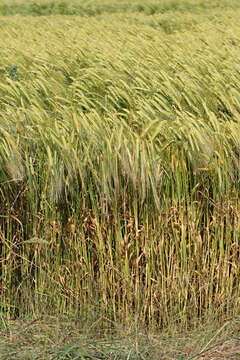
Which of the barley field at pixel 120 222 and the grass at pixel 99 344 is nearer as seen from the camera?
the grass at pixel 99 344

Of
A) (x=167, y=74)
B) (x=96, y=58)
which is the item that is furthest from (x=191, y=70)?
(x=96, y=58)

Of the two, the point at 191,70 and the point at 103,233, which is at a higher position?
the point at 191,70

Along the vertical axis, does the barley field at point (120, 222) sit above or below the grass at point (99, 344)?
above

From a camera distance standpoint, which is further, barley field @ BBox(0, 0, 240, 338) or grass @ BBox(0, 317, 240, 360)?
barley field @ BBox(0, 0, 240, 338)

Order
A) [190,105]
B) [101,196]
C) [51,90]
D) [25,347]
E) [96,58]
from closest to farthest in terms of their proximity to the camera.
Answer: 1. [25,347]
2. [101,196]
3. [190,105]
4. [51,90]
5. [96,58]

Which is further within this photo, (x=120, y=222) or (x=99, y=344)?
(x=120, y=222)

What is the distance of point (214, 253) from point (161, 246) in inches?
9.5

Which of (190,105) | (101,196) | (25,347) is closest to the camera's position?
(25,347)

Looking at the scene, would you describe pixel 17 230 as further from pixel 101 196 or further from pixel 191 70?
pixel 191 70

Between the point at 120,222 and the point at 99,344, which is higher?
the point at 120,222

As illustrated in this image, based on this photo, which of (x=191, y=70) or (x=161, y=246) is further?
(x=191, y=70)

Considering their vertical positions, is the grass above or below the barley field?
below

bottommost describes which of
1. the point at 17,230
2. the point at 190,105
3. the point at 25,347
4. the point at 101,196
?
the point at 25,347

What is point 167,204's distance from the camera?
2250mm
